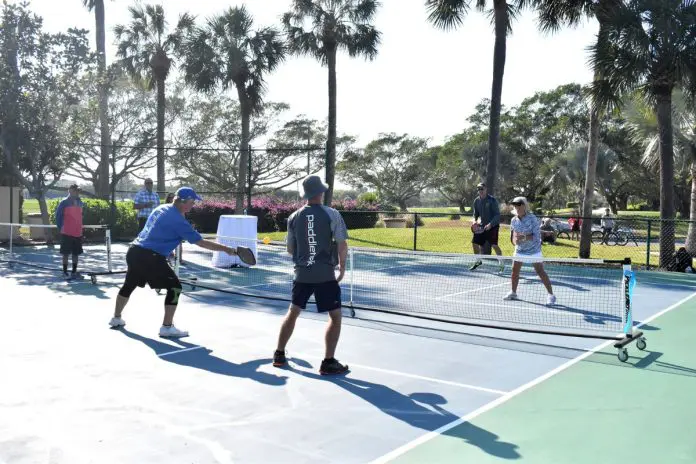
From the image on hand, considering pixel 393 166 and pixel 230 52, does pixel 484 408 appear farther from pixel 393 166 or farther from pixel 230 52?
pixel 393 166

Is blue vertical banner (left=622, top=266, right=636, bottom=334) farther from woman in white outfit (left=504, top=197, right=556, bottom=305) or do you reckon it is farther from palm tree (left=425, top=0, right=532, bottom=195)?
palm tree (left=425, top=0, right=532, bottom=195)

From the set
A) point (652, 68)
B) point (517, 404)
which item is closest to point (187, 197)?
point (517, 404)

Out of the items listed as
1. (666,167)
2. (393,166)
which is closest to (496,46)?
(666,167)

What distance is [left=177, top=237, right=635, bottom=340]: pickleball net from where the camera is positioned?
29.4ft

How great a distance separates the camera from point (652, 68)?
1761 cm

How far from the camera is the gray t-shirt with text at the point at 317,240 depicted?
20.7 ft

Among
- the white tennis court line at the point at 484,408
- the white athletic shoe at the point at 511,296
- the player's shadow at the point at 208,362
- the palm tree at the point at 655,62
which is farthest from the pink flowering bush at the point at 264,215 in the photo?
the white tennis court line at the point at 484,408

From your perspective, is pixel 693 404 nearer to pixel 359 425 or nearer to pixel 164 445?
pixel 359 425

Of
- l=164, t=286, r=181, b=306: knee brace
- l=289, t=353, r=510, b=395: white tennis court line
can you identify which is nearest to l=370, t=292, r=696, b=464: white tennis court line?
l=289, t=353, r=510, b=395: white tennis court line

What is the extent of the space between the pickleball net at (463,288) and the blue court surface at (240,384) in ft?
1.90

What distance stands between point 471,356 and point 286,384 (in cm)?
223

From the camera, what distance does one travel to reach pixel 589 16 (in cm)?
2089

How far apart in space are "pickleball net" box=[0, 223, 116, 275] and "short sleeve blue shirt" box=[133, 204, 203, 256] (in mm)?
4915

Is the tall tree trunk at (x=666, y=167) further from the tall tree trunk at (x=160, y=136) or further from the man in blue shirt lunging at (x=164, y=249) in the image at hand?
the tall tree trunk at (x=160, y=136)
